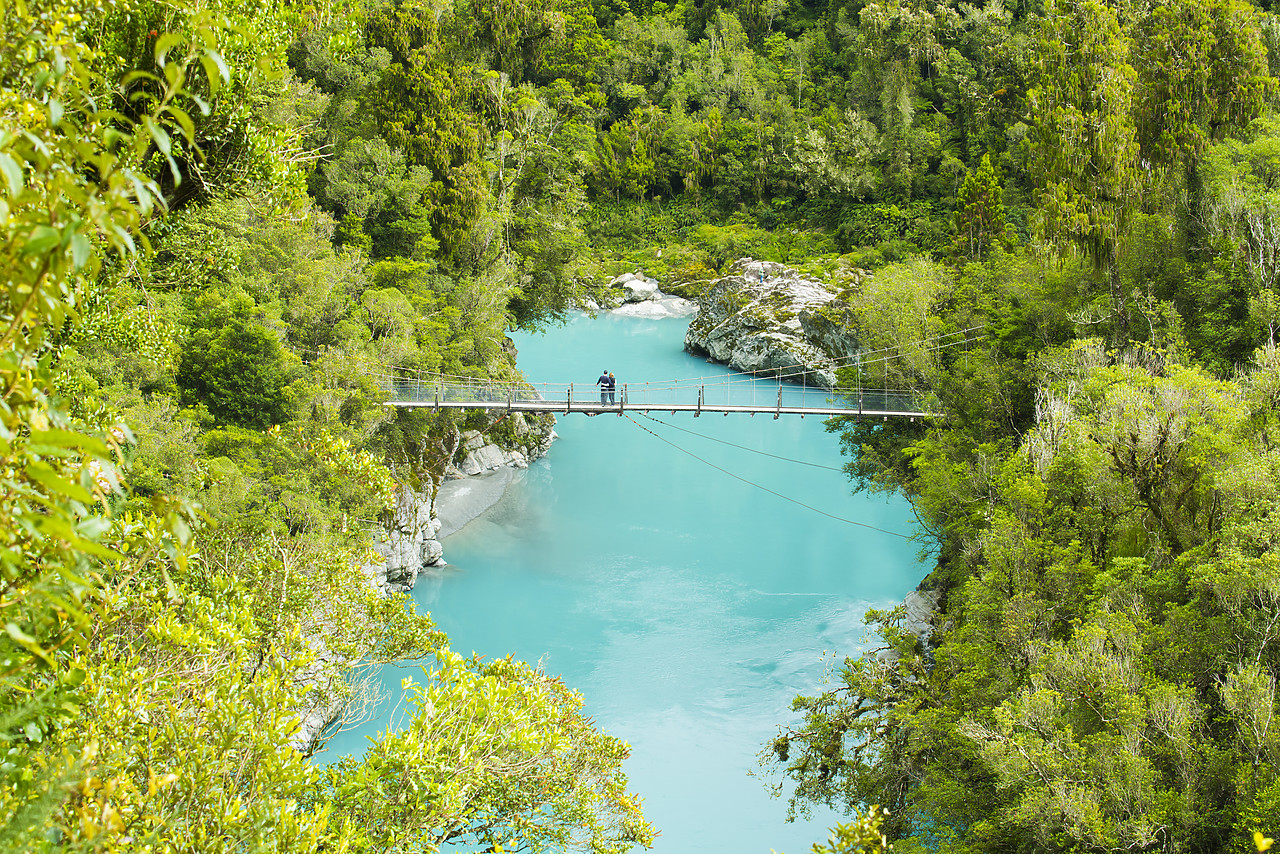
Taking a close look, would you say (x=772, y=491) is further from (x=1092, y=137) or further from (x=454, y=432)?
(x=1092, y=137)

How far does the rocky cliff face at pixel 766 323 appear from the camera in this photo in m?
17.6

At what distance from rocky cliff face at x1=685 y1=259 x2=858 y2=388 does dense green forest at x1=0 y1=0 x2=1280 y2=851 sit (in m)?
3.59

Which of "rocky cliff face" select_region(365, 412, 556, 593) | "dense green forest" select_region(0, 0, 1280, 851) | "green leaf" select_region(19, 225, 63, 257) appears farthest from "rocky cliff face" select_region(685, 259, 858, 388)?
"green leaf" select_region(19, 225, 63, 257)

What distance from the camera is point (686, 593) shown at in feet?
37.3

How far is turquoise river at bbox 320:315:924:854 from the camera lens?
8.23 meters

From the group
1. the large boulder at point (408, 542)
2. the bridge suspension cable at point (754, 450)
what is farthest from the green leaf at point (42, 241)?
the bridge suspension cable at point (754, 450)

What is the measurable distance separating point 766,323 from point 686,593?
9188 millimetres

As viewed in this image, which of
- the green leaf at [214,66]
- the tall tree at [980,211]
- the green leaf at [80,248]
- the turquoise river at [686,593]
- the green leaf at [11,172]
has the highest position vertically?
the tall tree at [980,211]

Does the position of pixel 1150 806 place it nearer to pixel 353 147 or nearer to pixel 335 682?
pixel 335 682

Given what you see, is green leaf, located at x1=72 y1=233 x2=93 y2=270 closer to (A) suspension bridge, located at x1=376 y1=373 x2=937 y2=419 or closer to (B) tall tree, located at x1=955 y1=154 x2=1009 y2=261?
(A) suspension bridge, located at x1=376 y1=373 x2=937 y2=419

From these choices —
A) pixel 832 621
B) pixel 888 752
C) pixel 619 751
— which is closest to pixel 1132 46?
pixel 832 621

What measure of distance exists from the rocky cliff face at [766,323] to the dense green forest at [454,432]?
3.59m

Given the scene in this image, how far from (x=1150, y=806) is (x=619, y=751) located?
2.65 meters

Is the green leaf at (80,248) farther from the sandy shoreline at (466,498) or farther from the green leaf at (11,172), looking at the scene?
the sandy shoreline at (466,498)
